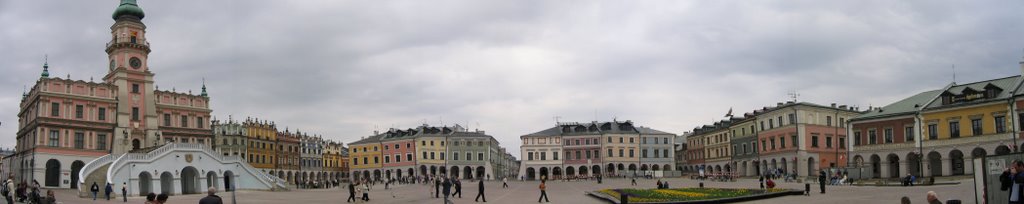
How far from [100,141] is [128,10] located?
1204 centimetres

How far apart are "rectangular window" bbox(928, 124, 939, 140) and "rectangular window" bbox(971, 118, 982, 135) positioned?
8.21 ft

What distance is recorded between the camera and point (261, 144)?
10650 centimetres

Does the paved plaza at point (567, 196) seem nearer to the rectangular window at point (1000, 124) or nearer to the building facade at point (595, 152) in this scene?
the rectangular window at point (1000, 124)

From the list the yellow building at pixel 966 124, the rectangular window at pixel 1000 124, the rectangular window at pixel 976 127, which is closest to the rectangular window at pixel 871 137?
the yellow building at pixel 966 124

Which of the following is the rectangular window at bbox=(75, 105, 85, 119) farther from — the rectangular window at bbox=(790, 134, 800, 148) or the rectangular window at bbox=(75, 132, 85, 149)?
the rectangular window at bbox=(790, 134, 800, 148)

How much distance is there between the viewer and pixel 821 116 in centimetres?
7912

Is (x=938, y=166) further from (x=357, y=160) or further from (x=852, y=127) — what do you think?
(x=357, y=160)

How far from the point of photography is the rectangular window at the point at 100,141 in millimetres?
68625

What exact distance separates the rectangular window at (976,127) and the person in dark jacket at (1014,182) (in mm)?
43146

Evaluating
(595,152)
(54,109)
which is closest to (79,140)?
(54,109)

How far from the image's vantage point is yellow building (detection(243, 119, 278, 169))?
4126 inches

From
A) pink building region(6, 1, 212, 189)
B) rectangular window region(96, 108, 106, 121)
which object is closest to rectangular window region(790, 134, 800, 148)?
pink building region(6, 1, 212, 189)

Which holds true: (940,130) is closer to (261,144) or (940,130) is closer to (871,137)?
(871,137)

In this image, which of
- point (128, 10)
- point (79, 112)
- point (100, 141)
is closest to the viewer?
point (79, 112)
